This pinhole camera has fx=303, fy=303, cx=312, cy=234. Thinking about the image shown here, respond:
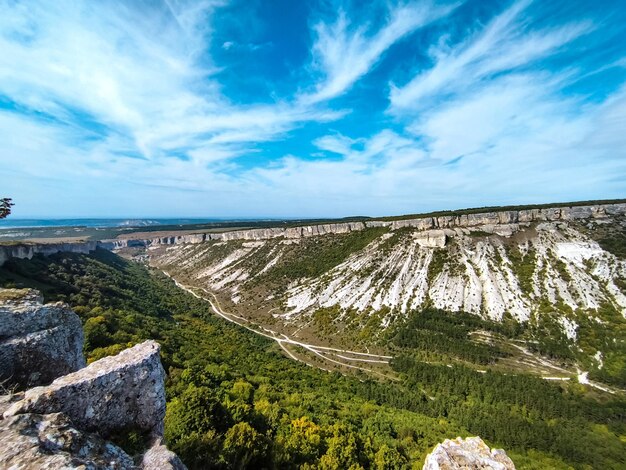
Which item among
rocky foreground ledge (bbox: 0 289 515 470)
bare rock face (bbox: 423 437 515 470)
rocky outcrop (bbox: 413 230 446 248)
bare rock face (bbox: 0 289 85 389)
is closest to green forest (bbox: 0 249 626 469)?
rocky foreground ledge (bbox: 0 289 515 470)

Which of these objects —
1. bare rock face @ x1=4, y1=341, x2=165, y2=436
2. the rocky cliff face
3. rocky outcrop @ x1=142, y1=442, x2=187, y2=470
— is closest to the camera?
the rocky cliff face

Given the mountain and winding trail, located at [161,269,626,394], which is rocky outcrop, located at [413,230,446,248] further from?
winding trail, located at [161,269,626,394]

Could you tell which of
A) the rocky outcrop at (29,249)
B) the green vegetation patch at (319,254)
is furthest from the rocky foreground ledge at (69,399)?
the green vegetation patch at (319,254)

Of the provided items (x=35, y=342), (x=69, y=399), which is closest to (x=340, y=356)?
(x=35, y=342)

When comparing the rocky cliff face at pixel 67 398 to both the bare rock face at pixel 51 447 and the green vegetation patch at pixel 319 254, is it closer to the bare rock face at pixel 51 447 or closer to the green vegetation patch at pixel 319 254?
the bare rock face at pixel 51 447

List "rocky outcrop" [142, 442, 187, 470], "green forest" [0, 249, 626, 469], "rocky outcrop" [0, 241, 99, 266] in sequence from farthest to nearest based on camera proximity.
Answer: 1. "rocky outcrop" [0, 241, 99, 266]
2. "green forest" [0, 249, 626, 469]
3. "rocky outcrop" [142, 442, 187, 470]

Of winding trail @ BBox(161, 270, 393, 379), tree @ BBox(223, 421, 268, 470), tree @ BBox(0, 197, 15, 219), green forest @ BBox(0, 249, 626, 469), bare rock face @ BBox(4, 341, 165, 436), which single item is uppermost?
tree @ BBox(0, 197, 15, 219)

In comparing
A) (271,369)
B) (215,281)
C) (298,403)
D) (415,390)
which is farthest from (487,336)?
(215,281)

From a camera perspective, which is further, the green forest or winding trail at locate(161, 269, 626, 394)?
winding trail at locate(161, 269, 626, 394)
